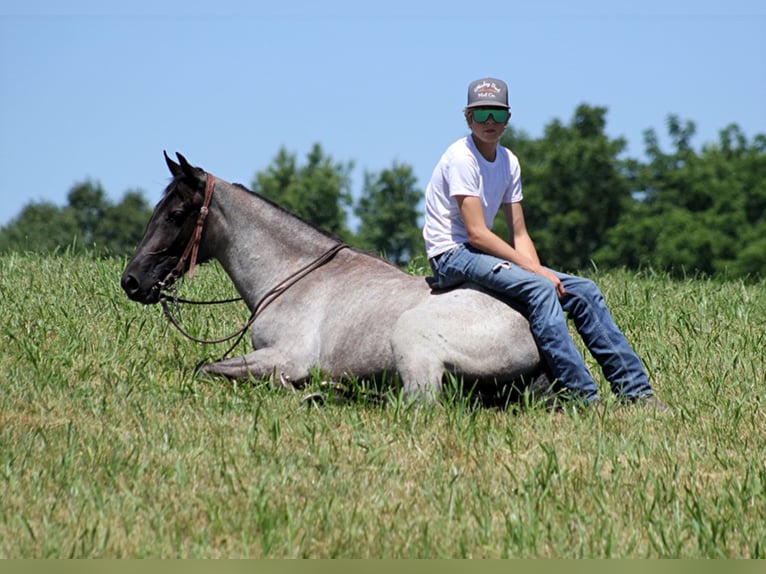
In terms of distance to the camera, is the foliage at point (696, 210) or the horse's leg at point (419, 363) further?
the foliage at point (696, 210)

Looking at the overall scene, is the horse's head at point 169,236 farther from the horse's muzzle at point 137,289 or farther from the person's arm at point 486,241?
the person's arm at point 486,241

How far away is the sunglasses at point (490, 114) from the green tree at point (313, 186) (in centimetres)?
7736

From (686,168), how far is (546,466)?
72.9 metres

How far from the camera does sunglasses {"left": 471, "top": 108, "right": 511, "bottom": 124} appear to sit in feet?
26.3

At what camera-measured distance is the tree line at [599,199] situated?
221 ft

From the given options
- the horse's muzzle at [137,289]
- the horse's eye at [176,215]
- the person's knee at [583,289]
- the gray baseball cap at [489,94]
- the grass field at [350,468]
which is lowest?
the grass field at [350,468]

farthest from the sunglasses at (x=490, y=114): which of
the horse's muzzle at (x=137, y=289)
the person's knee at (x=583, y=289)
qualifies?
the horse's muzzle at (x=137, y=289)

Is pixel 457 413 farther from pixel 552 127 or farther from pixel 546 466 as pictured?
pixel 552 127

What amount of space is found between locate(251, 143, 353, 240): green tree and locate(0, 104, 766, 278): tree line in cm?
9

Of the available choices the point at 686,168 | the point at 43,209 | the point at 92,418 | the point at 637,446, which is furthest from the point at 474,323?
the point at 43,209

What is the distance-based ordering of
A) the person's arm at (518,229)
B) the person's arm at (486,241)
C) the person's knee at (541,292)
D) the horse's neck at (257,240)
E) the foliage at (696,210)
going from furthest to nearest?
the foliage at (696,210) < the horse's neck at (257,240) < the person's arm at (518,229) < the person's arm at (486,241) < the person's knee at (541,292)

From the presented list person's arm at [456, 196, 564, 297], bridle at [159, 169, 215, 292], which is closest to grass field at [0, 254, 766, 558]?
bridle at [159, 169, 215, 292]

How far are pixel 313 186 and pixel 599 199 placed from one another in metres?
25.5

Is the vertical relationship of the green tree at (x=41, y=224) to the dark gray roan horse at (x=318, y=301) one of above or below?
above
